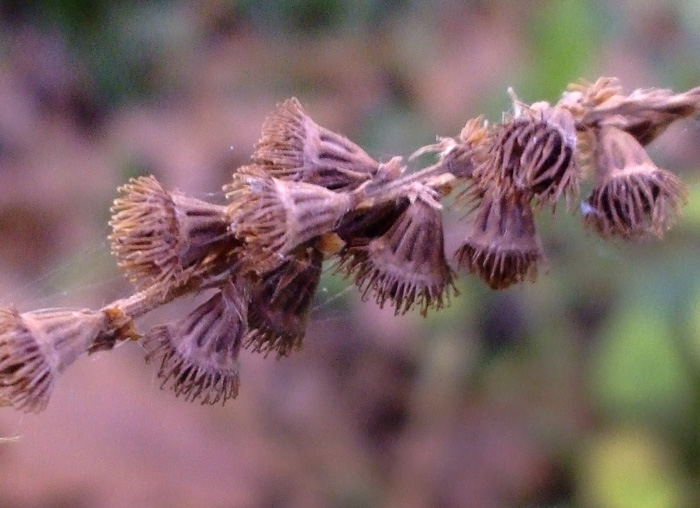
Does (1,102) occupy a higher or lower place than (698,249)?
higher

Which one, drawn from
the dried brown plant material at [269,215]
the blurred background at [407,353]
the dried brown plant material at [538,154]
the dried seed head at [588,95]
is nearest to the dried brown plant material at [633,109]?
the dried seed head at [588,95]

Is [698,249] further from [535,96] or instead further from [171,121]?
[171,121]

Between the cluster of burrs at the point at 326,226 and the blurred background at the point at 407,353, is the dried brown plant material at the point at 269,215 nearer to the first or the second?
the cluster of burrs at the point at 326,226

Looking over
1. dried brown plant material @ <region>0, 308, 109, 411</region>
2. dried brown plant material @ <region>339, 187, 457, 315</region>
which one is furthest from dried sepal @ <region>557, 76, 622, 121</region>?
dried brown plant material @ <region>0, 308, 109, 411</region>

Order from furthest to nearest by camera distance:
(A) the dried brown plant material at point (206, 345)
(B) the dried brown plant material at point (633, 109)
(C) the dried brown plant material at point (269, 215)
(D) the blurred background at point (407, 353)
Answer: (D) the blurred background at point (407, 353), (B) the dried brown plant material at point (633, 109), (A) the dried brown plant material at point (206, 345), (C) the dried brown plant material at point (269, 215)

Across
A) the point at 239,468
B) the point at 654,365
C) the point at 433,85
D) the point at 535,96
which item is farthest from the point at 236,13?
the point at 654,365

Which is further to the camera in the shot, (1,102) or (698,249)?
(1,102)

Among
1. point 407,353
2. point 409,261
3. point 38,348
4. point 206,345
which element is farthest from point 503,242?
point 407,353

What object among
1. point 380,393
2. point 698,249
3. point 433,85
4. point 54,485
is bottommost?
point 54,485
